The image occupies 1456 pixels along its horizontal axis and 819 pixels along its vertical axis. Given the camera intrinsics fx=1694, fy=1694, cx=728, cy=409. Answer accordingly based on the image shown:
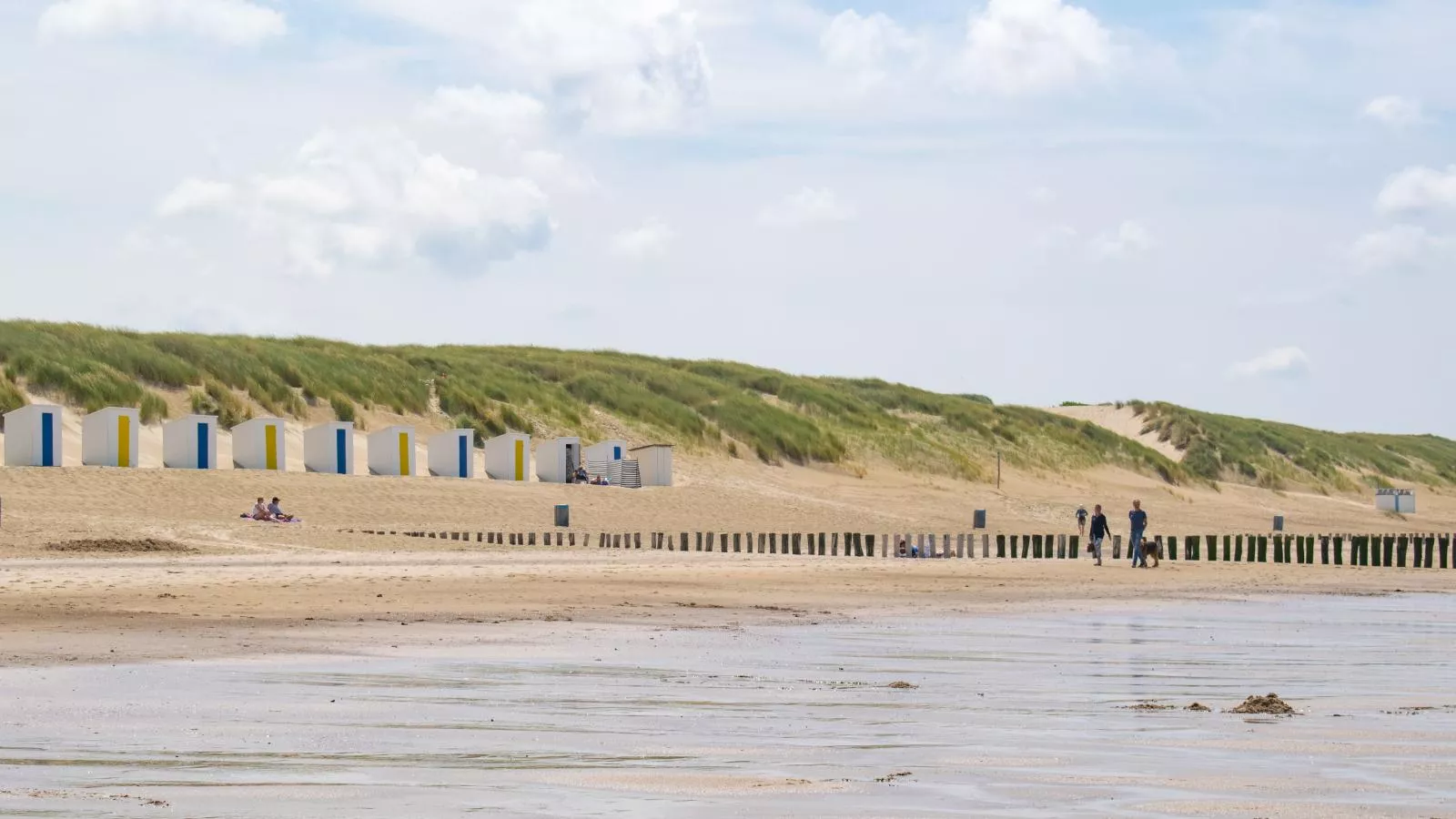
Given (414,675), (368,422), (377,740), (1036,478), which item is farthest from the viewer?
(1036,478)

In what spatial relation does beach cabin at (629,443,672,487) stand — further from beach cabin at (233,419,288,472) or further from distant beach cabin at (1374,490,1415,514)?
distant beach cabin at (1374,490,1415,514)

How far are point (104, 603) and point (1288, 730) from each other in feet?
46.3

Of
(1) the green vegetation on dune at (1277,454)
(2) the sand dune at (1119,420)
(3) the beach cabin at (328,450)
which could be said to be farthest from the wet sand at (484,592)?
(2) the sand dune at (1119,420)

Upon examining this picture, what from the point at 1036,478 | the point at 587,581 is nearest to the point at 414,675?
the point at 587,581

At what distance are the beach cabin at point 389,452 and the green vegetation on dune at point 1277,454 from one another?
2215 inches

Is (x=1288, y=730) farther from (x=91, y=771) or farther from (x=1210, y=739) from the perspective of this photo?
(x=91, y=771)

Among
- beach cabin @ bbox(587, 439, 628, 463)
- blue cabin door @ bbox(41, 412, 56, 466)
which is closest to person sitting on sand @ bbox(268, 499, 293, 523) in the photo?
blue cabin door @ bbox(41, 412, 56, 466)

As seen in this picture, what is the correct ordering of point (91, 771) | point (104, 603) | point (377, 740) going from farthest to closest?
point (104, 603) → point (377, 740) → point (91, 771)

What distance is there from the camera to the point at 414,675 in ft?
45.1

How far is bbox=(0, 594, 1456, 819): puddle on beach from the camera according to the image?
8.20m

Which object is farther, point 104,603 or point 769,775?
point 104,603

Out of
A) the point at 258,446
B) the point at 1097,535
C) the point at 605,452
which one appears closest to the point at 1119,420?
the point at 605,452

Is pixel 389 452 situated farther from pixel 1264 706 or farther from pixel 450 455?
pixel 1264 706

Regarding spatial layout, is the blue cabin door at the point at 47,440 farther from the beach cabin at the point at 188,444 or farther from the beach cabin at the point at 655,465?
the beach cabin at the point at 655,465
